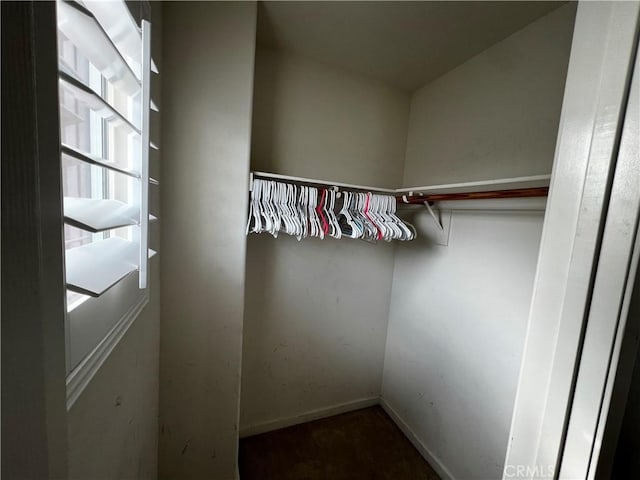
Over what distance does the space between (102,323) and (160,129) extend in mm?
787

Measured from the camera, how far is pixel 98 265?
0.47 metres

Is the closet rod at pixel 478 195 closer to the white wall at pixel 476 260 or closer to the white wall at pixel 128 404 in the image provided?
the white wall at pixel 476 260

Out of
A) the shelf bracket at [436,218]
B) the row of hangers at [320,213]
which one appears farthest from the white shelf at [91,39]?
the shelf bracket at [436,218]

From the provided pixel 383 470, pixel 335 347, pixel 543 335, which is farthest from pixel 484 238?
pixel 383 470

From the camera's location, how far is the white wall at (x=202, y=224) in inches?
40.0

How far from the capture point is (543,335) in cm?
49

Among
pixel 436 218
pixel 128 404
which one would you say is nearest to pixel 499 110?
pixel 436 218

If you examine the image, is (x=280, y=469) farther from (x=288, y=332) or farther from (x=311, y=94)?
(x=311, y=94)

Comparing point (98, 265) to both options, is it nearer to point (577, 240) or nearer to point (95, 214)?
point (95, 214)

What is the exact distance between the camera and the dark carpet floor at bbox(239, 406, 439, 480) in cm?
147

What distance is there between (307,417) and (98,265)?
1862 mm

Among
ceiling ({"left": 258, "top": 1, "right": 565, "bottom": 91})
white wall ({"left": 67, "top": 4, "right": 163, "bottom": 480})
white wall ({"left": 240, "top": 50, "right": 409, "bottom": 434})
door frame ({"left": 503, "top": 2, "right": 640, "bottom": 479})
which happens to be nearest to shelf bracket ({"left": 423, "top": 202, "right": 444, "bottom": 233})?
white wall ({"left": 240, "top": 50, "right": 409, "bottom": 434})

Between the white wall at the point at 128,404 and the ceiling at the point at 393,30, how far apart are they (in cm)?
65

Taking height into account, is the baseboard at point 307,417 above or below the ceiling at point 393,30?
below
